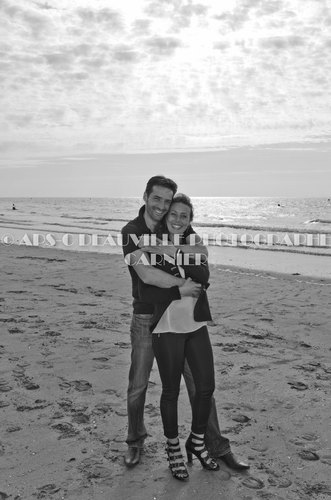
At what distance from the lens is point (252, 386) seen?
17.3 ft

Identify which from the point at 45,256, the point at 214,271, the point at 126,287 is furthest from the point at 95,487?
the point at 45,256

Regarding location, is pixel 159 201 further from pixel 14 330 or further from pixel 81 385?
pixel 14 330

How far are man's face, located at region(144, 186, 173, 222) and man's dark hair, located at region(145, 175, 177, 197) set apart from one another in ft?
0.11

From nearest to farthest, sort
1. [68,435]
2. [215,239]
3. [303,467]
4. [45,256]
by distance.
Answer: [303,467] → [68,435] → [45,256] → [215,239]

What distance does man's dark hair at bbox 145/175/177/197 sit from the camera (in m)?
3.67

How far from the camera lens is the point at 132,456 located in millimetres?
3754

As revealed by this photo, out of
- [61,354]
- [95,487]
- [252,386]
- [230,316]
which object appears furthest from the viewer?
[230,316]

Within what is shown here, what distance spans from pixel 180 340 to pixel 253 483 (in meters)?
1.25

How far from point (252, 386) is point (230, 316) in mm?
3399

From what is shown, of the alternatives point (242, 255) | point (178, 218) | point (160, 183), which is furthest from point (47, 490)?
point (242, 255)

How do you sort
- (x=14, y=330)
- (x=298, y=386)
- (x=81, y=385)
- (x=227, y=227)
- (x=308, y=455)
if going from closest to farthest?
(x=308, y=455) → (x=81, y=385) → (x=298, y=386) → (x=14, y=330) → (x=227, y=227)

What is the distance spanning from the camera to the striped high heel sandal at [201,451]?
3625 mm

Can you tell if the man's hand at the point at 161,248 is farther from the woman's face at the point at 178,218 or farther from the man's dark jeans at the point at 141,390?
the man's dark jeans at the point at 141,390

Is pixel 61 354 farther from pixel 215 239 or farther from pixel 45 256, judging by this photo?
pixel 215 239
